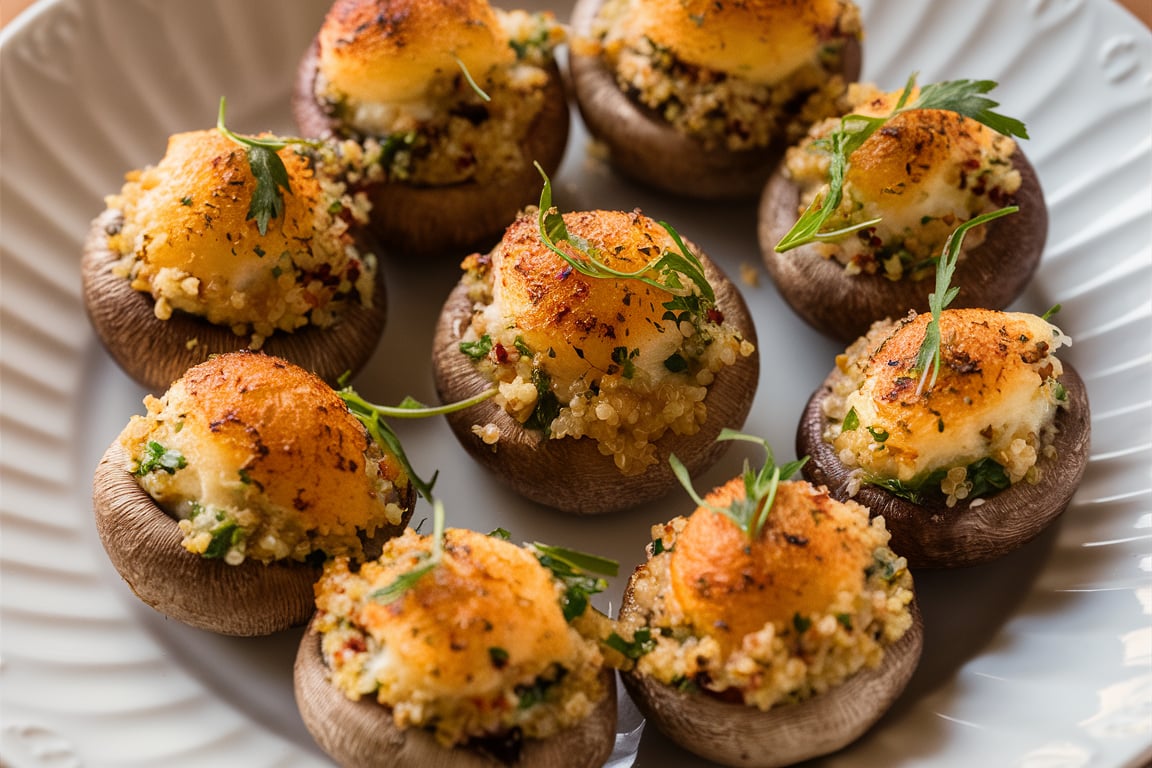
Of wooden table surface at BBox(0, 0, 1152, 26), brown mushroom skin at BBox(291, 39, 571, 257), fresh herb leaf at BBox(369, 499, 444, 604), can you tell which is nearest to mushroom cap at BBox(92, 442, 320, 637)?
fresh herb leaf at BBox(369, 499, 444, 604)

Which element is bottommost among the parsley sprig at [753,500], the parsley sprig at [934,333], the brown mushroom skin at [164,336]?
the brown mushroom skin at [164,336]

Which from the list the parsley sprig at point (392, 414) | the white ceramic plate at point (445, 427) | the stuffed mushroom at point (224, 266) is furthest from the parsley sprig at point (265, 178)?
the white ceramic plate at point (445, 427)

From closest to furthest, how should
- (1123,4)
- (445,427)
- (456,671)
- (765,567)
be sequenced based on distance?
(456,671)
(765,567)
(445,427)
(1123,4)

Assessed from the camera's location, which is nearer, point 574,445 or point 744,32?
point 574,445

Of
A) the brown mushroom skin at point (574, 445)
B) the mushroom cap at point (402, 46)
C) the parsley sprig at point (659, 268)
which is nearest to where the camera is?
the parsley sprig at point (659, 268)

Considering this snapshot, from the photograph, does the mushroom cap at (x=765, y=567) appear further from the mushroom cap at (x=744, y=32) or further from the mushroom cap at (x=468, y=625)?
the mushroom cap at (x=744, y=32)

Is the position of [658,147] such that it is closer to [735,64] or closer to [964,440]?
[735,64]

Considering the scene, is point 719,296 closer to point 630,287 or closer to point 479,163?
point 630,287

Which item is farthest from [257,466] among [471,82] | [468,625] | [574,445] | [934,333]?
[934,333]
